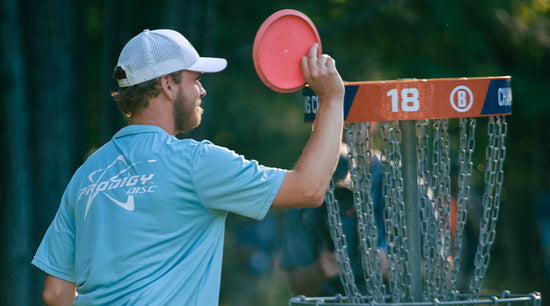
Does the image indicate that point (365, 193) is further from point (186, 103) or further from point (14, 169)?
point (14, 169)

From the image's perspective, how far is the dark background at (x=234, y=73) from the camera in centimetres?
704

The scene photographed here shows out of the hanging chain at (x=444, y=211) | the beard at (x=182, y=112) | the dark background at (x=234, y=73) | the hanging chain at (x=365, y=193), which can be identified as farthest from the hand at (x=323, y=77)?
the dark background at (x=234, y=73)

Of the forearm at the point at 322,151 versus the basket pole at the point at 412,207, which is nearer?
the forearm at the point at 322,151

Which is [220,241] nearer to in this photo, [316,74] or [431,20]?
[316,74]

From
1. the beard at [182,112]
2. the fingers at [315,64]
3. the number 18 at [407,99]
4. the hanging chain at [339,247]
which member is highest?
the fingers at [315,64]

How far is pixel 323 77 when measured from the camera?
2814 mm

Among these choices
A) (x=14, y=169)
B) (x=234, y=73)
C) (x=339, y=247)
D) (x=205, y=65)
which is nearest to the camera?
(x=205, y=65)

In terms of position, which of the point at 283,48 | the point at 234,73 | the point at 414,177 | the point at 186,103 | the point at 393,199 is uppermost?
the point at 234,73

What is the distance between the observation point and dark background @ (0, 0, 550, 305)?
704cm

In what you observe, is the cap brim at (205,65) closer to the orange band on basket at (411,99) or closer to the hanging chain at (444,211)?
the orange band on basket at (411,99)

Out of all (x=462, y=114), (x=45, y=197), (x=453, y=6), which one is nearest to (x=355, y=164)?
(x=462, y=114)

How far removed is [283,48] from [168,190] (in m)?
0.92

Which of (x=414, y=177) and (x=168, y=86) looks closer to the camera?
(x=168, y=86)

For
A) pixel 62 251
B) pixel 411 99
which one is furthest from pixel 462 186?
pixel 62 251
